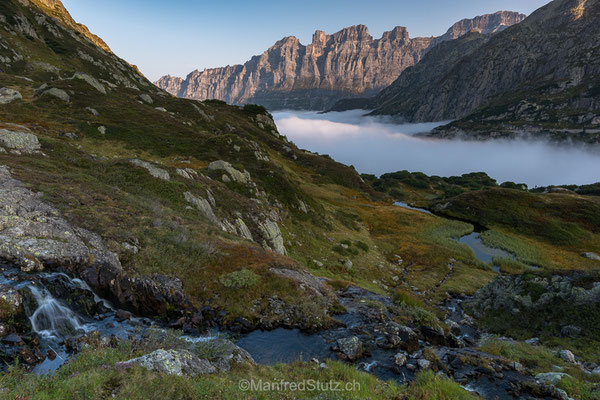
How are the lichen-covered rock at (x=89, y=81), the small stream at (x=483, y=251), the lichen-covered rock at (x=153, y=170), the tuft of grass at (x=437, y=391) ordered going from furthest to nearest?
the lichen-covered rock at (x=89, y=81), the small stream at (x=483, y=251), the lichen-covered rock at (x=153, y=170), the tuft of grass at (x=437, y=391)

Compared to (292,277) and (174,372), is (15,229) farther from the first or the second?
(292,277)

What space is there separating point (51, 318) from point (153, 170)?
68.9 feet

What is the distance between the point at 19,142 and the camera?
25.0 meters

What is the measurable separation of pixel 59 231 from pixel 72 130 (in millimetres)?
42981

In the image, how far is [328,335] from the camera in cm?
Result: 1479

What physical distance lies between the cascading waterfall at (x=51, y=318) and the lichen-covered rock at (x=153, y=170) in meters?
18.8

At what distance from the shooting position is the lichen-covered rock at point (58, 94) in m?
54.3

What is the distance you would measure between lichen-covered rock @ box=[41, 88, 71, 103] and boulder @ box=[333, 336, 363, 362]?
232 ft

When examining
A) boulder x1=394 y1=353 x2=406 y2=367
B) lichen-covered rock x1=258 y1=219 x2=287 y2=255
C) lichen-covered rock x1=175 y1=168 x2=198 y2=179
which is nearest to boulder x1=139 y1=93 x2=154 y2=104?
lichen-covered rock x1=175 y1=168 x2=198 y2=179

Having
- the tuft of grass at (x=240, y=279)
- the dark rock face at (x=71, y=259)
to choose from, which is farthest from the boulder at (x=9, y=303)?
the tuft of grass at (x=240, y=279)

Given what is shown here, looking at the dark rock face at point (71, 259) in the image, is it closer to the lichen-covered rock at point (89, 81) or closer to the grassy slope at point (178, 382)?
the grassy slope at point (178, 382)

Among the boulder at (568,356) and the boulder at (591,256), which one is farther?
the boulder at (591,256)

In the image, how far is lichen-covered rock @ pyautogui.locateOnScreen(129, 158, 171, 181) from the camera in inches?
1123

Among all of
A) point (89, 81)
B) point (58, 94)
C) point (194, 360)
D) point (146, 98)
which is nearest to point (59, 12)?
point (146, 98)
